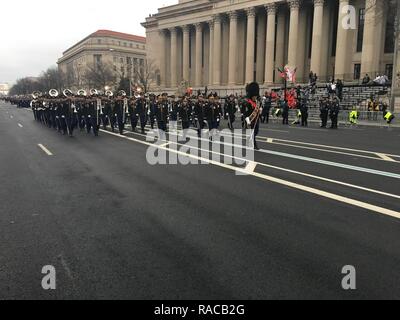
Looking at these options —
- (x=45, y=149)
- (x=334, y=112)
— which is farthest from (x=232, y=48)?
(x=45, y=149)

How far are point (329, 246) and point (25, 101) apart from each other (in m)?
79.3

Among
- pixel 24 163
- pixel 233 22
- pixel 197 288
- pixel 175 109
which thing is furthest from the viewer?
pixel 233 22

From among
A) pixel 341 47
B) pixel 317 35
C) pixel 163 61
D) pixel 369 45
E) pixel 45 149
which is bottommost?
pixel 45 149

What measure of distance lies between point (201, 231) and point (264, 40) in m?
61.8

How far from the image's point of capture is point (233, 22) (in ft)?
203

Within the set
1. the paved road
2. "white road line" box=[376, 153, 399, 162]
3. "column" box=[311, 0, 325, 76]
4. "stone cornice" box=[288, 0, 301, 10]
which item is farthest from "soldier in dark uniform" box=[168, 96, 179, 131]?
"stone cornice" box=[288, 0, 301, 10]

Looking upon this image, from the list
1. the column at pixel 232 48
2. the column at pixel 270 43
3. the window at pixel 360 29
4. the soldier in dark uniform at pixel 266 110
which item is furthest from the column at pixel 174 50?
the soldier in dark uniform at pixel 266 110

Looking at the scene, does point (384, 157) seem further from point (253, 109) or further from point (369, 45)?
point (369, 45)

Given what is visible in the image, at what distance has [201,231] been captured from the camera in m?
5.18

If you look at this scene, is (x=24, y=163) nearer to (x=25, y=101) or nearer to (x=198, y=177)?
(x=198, y=177)

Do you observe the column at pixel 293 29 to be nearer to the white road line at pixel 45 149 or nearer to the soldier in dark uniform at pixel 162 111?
the soldier in dark uniform at pixel 162 111

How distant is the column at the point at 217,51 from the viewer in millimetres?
64438

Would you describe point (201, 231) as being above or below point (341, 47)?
below
